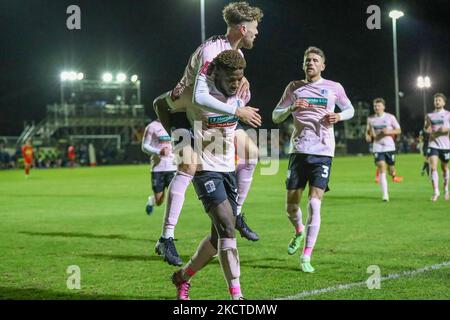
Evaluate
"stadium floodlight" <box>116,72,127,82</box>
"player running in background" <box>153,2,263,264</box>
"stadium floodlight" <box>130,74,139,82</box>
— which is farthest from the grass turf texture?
"stadium floodlight" <box>116,72,127,82</box>

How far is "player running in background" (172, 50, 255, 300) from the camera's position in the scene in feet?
18.1

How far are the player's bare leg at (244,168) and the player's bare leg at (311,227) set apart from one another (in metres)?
0.95

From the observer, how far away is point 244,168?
9.31 metres

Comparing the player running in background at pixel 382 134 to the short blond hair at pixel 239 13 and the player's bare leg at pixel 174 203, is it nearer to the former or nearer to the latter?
the player's bare leg at pixel 174 203

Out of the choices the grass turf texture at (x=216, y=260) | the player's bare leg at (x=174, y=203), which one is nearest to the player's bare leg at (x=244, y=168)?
the grass turf texture at (x=216, y=260)

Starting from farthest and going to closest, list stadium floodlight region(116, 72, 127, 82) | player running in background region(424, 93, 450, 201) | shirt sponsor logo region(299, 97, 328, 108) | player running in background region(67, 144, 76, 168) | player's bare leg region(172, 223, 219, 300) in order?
stadium floodlight region(116, 72, 127, 82)
player running in background region(67, 144, 76, 168)
player running in background region(424, 93, 450, 201)
shirt sponsor logo region(299, 97, 328, 108)
player's bare leg region(172, 223, 219, 300)

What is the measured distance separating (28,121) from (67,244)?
204 ft

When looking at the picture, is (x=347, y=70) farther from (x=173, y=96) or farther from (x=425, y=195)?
(x=173, y=96)

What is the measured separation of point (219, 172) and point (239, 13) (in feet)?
4.70

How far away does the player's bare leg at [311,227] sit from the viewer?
297 inches

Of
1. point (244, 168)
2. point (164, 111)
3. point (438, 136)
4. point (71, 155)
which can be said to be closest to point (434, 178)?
point (438, 136)

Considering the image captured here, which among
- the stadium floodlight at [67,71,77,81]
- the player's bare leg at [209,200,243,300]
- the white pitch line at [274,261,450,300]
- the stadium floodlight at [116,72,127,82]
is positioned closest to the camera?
the player's bare leg at [209,200,243,300]

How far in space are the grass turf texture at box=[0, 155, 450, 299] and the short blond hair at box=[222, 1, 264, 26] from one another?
2505 millimetres

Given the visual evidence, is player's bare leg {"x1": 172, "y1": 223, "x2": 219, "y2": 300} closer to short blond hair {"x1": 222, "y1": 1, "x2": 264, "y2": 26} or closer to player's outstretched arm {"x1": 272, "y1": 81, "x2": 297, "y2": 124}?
short blond hair {"x1": 222, "y1": 1, "x2": 264, "y2": 26}
